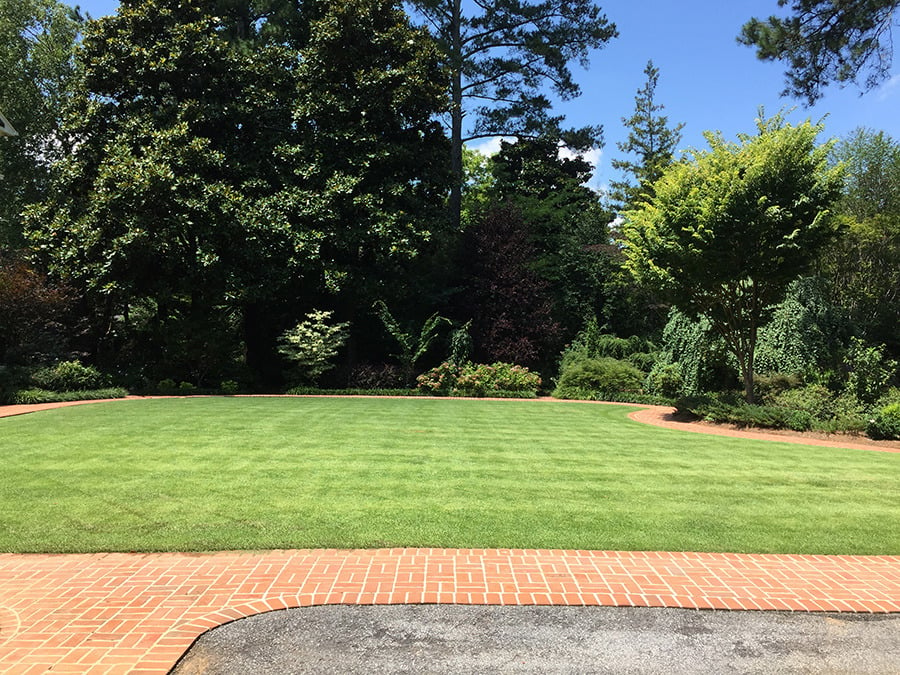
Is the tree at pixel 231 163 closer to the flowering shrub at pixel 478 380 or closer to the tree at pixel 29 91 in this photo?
the flowering shrub at pixel 478 380

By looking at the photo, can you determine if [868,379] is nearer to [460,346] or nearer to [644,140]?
[460,346]

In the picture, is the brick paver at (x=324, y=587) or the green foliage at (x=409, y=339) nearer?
the brick paver at (x=324, y=587)

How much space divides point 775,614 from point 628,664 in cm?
138

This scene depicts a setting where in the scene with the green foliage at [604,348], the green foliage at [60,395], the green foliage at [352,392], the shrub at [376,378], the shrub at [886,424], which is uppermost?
the green foliage at [604,348]

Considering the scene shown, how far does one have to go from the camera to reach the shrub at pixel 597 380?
19391 mm

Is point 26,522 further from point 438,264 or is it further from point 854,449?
point 438,264

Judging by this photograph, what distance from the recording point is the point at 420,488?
21.8 ft

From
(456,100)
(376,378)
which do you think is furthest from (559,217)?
(376,378)

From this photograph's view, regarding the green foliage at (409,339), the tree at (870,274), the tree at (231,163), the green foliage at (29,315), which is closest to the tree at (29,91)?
the tree at (231,163)

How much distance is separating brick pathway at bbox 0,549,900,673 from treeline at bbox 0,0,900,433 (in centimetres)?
935

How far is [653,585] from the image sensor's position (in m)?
4.24

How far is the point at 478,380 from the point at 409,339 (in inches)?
120

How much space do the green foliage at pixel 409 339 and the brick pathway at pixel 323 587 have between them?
15645 millimetres

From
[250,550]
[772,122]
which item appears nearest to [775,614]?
[250,550]
